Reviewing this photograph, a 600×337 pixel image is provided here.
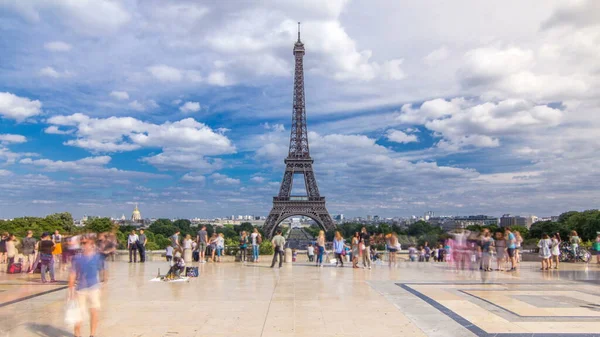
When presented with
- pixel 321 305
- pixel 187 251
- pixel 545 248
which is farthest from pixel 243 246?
pixel 545 248

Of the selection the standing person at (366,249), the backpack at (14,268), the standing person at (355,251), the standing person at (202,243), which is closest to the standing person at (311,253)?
the standing person at (366,249)

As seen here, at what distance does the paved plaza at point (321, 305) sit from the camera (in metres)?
10.1

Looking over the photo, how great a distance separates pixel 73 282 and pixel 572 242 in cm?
2507

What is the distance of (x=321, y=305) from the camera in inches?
506

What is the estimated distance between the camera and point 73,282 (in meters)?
9.27

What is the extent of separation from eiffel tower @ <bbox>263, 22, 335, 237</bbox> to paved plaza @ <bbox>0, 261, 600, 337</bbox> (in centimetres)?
6172

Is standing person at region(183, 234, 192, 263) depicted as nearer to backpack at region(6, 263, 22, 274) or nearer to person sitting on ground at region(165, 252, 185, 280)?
person sitting on ground at region(165, 252, 185, 280)

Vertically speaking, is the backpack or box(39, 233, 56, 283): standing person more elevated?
box(39, 233, 56, 283): standing person

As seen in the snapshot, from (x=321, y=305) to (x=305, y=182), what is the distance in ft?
237

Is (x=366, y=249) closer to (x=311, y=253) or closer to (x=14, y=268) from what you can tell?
(x=311, y=253)

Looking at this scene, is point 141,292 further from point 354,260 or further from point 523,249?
point 523,249

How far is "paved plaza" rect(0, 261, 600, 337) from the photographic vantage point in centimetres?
1005

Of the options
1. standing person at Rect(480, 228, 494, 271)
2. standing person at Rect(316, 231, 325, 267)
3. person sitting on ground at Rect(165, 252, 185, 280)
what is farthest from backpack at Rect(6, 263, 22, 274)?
standing person at Rect(480, 228, 494, 271)

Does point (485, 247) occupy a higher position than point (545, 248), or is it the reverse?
point (485, 247)
